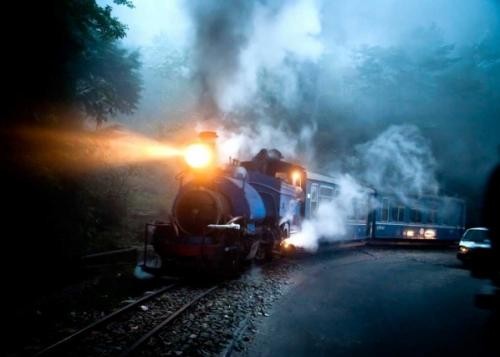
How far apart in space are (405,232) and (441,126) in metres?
17.4

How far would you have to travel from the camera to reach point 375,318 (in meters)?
6.96

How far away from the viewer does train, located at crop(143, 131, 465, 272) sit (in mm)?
9031

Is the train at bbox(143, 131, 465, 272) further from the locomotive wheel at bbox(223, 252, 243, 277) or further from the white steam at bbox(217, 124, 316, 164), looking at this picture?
the white steam at bbox(217, 124, 316, 164)

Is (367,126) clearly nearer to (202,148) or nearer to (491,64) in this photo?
(491,64)

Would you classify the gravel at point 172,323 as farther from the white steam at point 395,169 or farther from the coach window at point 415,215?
the coach window at point 415,215

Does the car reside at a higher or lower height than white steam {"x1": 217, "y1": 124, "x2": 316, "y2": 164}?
lower

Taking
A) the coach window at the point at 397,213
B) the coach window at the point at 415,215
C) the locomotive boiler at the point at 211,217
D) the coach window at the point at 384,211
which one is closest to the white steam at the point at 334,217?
the coach window at the point at 384,211

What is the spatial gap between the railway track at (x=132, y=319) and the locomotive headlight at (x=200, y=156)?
10.7 feet

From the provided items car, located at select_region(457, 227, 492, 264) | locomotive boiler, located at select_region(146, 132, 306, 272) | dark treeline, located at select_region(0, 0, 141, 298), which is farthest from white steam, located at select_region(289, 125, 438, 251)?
dark treeline, located at select_region(0, 0, 141, 298)

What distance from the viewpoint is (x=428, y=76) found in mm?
34969

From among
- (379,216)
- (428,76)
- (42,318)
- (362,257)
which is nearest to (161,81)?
(428,76)

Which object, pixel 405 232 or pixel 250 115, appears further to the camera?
pixel 405 232

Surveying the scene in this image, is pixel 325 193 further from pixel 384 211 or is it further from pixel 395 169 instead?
pixel 395 169

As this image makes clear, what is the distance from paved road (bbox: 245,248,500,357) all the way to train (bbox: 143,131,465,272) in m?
1.74
